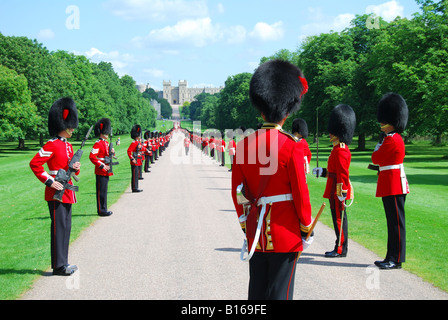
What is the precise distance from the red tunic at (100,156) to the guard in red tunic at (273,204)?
8.25 metres

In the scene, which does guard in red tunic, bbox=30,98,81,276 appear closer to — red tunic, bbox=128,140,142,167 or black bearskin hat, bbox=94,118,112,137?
black bearskin hat, bbox=94,118,112,137

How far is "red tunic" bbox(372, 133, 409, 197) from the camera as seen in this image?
24.1 ft

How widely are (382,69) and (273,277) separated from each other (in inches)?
1453

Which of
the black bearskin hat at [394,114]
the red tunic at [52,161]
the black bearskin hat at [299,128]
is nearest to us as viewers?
the red tunic at [52,161]

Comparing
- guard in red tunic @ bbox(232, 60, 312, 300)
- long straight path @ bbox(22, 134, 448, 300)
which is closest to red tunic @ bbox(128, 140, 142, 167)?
long straight path @ bbox(22, 134, 448, 300)

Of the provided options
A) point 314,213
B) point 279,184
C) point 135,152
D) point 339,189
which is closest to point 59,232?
point 279,184

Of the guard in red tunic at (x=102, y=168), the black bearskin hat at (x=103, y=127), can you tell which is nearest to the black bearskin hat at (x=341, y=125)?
the guard in red tunic at (x=102, y=168)

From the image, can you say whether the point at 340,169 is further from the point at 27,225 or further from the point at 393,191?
the point at 27,225

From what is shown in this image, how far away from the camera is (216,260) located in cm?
740

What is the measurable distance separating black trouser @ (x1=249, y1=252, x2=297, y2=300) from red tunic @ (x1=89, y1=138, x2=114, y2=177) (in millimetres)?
8370

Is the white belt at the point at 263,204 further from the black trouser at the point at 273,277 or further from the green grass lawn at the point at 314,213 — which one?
the green grass lawn at the point at 314,213

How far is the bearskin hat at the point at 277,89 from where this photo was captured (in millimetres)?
4293

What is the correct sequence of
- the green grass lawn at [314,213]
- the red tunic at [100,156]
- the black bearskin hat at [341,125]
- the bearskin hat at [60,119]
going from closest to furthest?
the green grass lawn at [314,213] → the bearskin hat at [60,119] → the black bearskin hat at [341,125] → the red tunic at [100,156]

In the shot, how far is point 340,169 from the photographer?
7.72m
